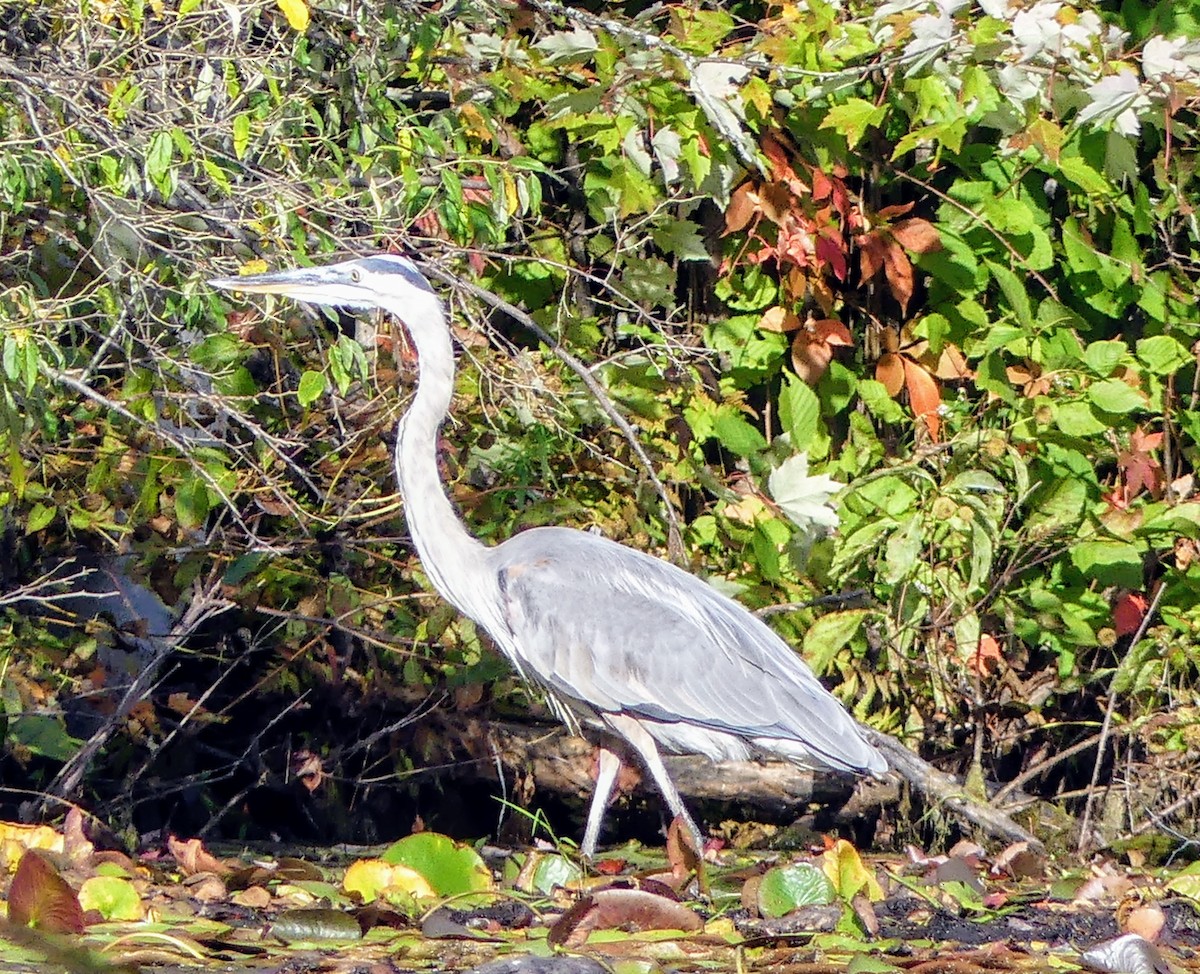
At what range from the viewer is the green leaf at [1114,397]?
4645 millimetres

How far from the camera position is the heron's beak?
3.52 meters

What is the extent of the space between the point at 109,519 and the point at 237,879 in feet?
4.34

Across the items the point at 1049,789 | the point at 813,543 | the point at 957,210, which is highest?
the point at 957,210

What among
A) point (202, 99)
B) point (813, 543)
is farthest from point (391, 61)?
point (813, 543)

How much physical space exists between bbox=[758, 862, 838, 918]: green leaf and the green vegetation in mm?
1288

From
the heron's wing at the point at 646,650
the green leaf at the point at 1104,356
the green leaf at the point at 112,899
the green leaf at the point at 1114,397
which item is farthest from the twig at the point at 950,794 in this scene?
the green leaf at the point at 112,899

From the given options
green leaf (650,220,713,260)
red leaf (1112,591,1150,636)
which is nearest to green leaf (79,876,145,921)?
green leaf (650,220,713,260)

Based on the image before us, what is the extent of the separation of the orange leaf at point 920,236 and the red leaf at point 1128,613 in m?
1.28

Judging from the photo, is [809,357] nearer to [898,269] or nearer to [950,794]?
[898,269]

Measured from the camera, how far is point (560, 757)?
199 inches

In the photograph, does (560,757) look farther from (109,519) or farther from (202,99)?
(202,99)

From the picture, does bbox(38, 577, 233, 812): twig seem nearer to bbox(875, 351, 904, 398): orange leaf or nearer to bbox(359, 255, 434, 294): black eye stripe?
bbox(359, 255, 434, 294): black eye stripe

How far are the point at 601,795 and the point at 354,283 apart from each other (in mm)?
1483

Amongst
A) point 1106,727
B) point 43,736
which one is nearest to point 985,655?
point 1106,727
